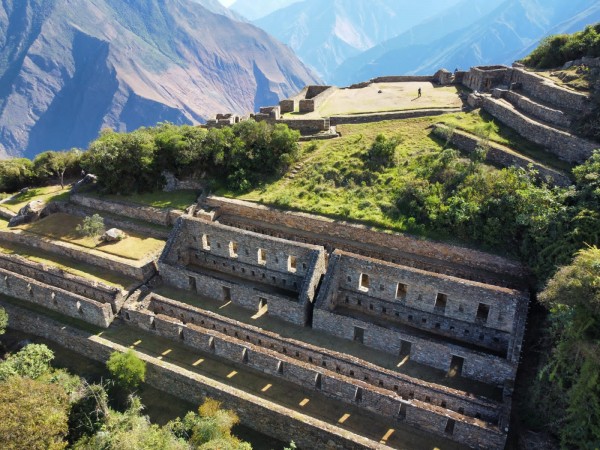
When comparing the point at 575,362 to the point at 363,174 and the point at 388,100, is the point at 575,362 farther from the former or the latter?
the point at 388,100

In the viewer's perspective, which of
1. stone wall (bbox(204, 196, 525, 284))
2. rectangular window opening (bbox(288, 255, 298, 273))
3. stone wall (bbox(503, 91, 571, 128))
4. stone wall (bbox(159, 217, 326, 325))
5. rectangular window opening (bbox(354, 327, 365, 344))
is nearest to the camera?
rectangular window opening (bbox(354, 327, 365, 344))

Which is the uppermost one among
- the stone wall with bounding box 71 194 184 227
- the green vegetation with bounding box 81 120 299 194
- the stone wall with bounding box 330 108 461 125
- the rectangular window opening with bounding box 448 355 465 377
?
the stone wall with bounding box 330 108 461 125

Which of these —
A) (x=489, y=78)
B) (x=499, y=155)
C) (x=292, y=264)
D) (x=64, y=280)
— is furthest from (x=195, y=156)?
(x=489, y=78)

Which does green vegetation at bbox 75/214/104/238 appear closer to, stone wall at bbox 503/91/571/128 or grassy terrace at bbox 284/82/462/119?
grassy terrace at bbox 284/82/462/119

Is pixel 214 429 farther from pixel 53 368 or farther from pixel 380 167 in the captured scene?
pixel 380 167

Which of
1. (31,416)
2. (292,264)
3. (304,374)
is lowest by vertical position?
(31,416)

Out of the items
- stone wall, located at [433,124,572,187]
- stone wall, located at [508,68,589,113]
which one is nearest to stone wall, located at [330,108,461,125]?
stone wall, located at [433,124,572,187]

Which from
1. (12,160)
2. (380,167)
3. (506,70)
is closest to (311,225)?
(380,167)
